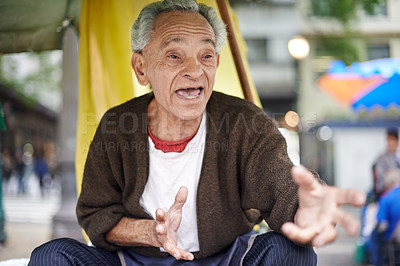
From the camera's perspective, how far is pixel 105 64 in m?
2.66

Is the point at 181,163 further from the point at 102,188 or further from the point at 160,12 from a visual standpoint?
the point at 160,12

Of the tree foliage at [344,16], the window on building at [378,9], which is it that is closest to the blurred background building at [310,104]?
the tree foliage at [344,16]

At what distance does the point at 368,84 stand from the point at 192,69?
5375 millimetres

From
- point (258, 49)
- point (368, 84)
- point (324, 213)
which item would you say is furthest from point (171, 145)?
point (258, 49)

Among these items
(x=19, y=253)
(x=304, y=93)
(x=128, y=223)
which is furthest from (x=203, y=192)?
(x=304, y=93)

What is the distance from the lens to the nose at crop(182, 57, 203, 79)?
1.83 meters

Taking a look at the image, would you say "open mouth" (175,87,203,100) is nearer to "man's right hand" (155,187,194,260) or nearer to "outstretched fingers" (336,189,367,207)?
"man's right hand" (155,187,194,260)

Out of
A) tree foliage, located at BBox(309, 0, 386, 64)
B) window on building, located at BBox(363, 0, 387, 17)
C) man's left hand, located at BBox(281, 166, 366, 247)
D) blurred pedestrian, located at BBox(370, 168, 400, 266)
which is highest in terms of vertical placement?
tree foliage, located at BBox(309, 0, 386, 64)

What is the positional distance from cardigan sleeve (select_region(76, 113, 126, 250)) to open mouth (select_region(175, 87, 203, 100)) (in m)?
0.40

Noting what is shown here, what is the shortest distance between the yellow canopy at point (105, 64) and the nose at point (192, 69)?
788 mm

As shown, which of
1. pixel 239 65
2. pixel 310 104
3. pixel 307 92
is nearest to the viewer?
pixel 239 65

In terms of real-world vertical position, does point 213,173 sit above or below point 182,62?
below

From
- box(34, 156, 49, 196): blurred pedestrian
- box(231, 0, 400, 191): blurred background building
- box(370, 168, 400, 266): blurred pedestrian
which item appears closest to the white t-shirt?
box(370, 168, 400, 266): blurred pedestrian

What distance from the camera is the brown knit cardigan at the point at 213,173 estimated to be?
176 centimetres
